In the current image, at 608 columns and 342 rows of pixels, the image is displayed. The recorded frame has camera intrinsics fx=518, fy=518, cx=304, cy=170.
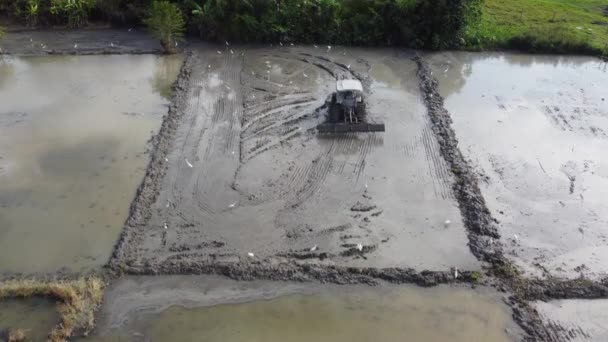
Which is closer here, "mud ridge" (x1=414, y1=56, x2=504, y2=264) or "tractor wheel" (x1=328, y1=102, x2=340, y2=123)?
"mud ridge" (x1=414, y1=56, x2=504, y2=264)

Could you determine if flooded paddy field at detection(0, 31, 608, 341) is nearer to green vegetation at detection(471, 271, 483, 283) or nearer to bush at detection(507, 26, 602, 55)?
green vegetation at detection(471, 271, 483, 283)

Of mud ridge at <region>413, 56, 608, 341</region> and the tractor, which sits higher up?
the tractor

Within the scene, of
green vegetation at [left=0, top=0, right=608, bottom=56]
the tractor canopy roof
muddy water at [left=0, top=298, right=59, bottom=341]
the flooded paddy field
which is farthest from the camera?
green vegetation at [left=0, top=0, right=608, bottom=56]

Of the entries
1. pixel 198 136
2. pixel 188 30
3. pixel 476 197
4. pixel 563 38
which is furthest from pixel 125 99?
pixel 563 38

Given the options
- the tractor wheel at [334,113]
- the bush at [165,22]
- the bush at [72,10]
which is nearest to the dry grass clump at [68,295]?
the tractor wheel at [334,113]

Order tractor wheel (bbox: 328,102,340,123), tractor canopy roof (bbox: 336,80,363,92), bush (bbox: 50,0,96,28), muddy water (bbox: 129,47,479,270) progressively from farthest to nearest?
bush (bbox: 50,0,96,28) → tractor wheel (bbox: 328,102,340,123) → tractor canopy roof (bbox: 336,80,363,92) → muddy water (bbox: 129,47,479,270)

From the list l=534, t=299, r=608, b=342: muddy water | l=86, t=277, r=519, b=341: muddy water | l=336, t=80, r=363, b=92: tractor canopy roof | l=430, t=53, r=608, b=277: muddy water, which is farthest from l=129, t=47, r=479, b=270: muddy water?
l=534, t=299, r=608, b=342: muddy water

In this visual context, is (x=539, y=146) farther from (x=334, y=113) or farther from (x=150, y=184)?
(x=150, y=184)
